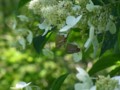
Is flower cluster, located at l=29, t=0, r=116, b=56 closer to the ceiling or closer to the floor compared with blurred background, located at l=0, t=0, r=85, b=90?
closer to the floor

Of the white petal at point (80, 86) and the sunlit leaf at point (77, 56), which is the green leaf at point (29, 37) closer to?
the sunlit leaf at point (77, 56)

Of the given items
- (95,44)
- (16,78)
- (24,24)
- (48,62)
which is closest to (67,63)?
(48,62)

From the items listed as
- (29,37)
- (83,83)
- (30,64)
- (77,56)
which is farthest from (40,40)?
(30,64)

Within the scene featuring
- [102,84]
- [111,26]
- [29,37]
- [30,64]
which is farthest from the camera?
[30,64]

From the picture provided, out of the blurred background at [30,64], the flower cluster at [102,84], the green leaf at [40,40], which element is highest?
the blurred background at [30,64]

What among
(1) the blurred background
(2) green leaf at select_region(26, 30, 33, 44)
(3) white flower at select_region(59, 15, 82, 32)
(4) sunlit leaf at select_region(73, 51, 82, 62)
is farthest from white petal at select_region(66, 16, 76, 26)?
(1) the blurred background

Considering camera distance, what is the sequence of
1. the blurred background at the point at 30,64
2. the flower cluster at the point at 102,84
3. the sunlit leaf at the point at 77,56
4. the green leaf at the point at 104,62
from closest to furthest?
the flower cluster at the point at 102,84 < the sunlit leaf at the point at 77,56 < the green leaf at the point at 104,62 < the blurred background at the point at 30,64

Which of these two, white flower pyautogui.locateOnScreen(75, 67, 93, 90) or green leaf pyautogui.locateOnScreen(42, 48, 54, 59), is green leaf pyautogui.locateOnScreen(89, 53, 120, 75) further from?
white flower pyautogui.locateOnScreen(75, 67, 93, 90)

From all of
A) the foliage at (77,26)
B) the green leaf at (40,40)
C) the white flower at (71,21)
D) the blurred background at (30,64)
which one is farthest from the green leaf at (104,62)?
the blurred background at (30,64)

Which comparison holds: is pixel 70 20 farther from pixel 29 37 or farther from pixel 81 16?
pixel 29 37

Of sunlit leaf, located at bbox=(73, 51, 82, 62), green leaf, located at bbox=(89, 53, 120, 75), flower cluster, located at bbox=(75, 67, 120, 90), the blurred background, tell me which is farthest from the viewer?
the blurred background

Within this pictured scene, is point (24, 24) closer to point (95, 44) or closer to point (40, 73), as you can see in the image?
point (95, 44)
